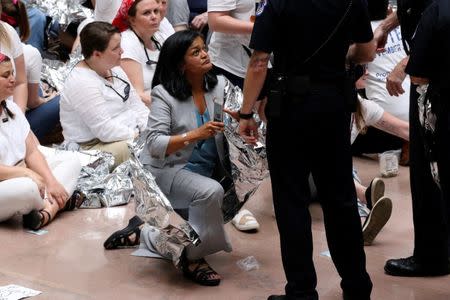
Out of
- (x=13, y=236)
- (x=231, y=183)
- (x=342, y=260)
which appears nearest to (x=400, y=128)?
(x=231, y=183)

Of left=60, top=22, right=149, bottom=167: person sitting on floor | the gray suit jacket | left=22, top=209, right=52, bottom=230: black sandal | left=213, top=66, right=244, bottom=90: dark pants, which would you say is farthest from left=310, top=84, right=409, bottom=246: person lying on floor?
left=22, top=209, right=52, bottom=230: black sandal

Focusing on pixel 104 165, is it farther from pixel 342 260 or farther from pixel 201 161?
pixel 342 260

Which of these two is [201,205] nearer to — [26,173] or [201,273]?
[201,273]

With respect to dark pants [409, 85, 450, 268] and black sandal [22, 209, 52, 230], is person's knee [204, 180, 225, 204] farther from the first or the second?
black sandal [22, 209, 52, 230]

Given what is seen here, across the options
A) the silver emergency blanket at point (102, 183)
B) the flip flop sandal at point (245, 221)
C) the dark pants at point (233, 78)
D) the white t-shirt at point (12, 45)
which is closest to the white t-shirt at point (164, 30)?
the white t-shirt at point (12, 45)

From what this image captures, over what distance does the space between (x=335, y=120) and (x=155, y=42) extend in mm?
2903

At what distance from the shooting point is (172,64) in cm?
400

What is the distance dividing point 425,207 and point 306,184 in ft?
2.29

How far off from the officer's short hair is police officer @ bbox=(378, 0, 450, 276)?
1385mm

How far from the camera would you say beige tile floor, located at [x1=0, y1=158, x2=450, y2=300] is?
380cm

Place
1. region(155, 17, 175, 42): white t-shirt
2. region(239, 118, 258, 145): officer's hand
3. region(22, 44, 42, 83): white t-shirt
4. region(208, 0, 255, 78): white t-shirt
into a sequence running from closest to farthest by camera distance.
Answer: region(239, 118, 258, 145): officer's hand → region(208, 0, 255, 78): white t-shirt → region(22, 44, 42, 83): white t-shirt → region(155, 17, 175, 42): white t-shirt

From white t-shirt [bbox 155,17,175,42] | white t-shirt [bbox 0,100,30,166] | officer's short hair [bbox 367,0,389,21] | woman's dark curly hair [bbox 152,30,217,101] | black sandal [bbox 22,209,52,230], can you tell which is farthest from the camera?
white t-shirt [bbox 155,17,175,42]

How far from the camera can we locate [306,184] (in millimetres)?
3430

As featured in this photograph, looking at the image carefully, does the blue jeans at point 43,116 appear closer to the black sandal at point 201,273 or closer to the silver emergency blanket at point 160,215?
the silver emergency blanket at point 160,215
